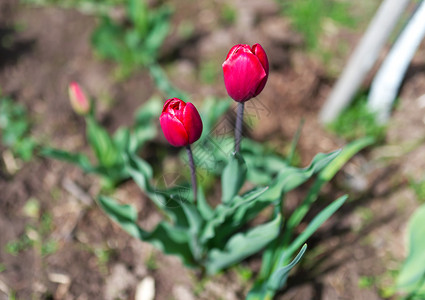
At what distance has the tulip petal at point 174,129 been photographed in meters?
0.92

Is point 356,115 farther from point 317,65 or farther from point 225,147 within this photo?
point 225,147

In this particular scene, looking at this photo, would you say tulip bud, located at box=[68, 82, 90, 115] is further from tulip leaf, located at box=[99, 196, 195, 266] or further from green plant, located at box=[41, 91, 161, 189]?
tulip leaf, located at box=[99, 196, 195, 266]

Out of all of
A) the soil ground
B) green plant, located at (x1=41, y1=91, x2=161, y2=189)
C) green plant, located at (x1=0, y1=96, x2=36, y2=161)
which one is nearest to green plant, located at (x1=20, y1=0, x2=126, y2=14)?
the soil ground

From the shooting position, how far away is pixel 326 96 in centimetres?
232

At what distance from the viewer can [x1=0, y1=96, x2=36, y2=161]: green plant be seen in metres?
1.97

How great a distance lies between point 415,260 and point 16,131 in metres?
1.98

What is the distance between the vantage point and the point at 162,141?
2.07 metres

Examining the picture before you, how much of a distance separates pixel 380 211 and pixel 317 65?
3.36ft

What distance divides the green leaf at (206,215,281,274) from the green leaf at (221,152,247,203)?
0.46ft

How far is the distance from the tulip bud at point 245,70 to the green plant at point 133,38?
1.45 metres

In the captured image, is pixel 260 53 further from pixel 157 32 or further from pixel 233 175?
pixel 157 32

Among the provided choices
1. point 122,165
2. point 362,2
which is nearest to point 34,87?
point 122,165

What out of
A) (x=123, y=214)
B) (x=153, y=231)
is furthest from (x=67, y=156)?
(x=153, y=231)

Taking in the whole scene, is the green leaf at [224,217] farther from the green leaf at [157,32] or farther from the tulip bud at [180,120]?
the green leaf at [157,32]
